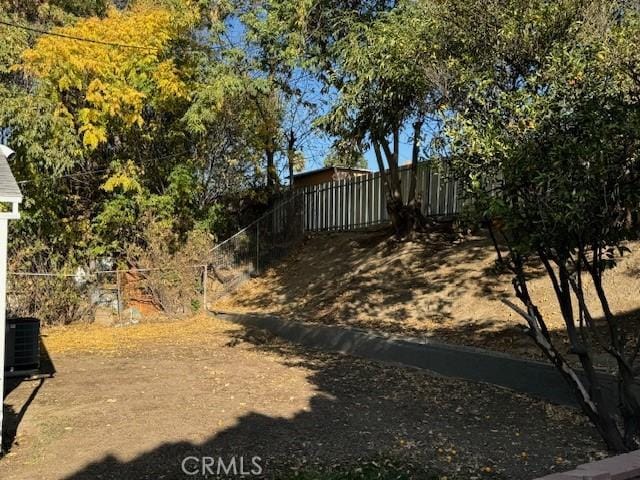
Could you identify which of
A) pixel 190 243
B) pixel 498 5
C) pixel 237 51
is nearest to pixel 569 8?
pixel 498 5

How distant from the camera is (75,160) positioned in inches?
500

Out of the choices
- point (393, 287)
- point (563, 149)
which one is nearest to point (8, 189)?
point (563, 149)

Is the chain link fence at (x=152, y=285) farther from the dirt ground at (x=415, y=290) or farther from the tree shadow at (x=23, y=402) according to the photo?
the tree shadow at (x=23, y=402)

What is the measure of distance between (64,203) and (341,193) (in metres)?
7.38

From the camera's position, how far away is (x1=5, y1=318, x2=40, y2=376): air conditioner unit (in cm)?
740

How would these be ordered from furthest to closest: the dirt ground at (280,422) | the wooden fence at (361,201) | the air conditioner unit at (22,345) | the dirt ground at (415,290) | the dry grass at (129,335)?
the wooden fence at (361,201)
the dry grass at (129,335)
the dirt ground at (415,290)
the air conditioner unit at (22,345)
the dirt ground at (280,422)

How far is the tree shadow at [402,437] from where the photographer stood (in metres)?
4.28

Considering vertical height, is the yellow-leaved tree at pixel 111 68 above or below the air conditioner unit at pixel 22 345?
above

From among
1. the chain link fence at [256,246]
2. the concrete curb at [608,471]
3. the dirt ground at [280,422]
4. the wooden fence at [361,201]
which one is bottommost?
the dirt ground at [280,422]

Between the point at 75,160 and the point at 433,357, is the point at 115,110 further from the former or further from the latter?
the point at 433,357

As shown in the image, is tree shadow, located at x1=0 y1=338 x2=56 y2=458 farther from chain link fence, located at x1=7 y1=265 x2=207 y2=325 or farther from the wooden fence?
the wooden fence
